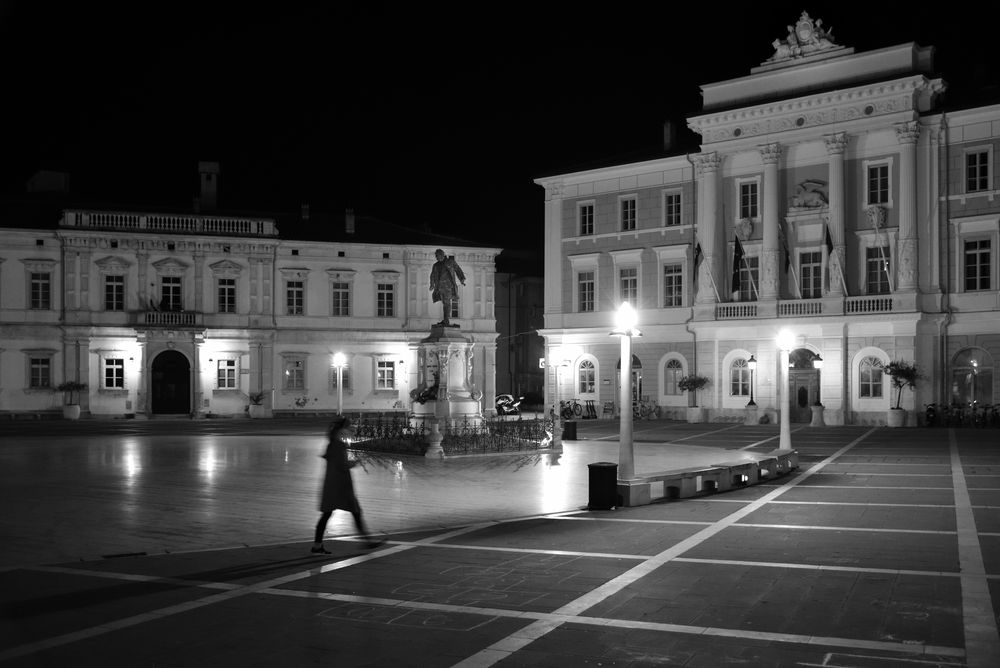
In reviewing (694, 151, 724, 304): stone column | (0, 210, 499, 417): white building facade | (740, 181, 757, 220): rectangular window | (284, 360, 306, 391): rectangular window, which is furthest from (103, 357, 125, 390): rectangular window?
(740, 181, 757, 220): rectangular window

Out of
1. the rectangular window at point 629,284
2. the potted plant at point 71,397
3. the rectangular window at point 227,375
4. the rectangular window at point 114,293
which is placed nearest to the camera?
the rectangular window at point 629,284

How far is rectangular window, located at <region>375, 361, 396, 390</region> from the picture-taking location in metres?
56.8

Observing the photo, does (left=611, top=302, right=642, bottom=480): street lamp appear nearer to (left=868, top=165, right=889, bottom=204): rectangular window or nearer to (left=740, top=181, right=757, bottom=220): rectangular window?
(left=868, top=165, right=889, bottom=204): rectangular window

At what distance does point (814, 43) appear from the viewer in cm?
4534

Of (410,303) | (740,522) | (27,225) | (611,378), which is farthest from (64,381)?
(740,522)

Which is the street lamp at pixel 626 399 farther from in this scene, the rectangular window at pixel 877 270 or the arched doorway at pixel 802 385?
the arched doorway at pixel 802 385

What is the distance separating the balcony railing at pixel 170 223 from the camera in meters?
51.8

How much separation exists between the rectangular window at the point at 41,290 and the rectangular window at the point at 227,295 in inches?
343

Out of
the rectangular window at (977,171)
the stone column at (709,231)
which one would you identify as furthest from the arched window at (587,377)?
the rectangular window at (977,171)

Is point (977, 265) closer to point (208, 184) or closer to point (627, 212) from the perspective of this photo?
point (627, 212)

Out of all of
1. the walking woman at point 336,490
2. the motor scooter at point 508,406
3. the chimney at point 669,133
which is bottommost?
the motor scooter at point 508,406

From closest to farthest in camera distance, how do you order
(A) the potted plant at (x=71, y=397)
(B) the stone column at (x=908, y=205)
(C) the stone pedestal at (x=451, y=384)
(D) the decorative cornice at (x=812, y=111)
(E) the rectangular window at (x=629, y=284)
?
1. (C) the stone pedestal at (x=451, y=384)
2. (B) the stone column at (x=908, y=205)
3. (D) the decorative cornice at (x=812, y=111)
4. (E) the rectangular window at (x=629, y=284)
5. (A) the potted plant at (x=71, y=397)

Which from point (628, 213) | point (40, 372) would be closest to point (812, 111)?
point (628, 213)

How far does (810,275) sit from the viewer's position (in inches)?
1775
